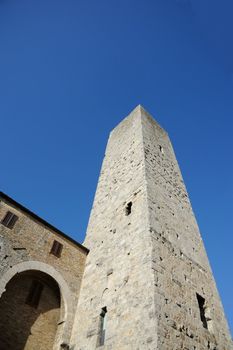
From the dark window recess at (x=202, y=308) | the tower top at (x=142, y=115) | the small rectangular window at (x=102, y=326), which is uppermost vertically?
the tower top at (x=142, y=115)

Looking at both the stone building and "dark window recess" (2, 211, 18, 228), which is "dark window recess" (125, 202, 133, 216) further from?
"dark window recess" (2, 211, 18, 228)

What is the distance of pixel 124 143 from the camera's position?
47.5 ft

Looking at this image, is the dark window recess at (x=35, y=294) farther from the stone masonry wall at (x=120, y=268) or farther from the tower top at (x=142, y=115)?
the tower top at (x=142, y=115)

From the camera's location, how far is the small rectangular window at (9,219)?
8.36 meters

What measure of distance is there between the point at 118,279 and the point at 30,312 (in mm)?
2804

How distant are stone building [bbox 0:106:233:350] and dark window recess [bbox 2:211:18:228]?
3 centimetres

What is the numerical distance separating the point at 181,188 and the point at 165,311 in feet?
24.0

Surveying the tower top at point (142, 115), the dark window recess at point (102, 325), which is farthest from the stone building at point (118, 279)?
the tower top at point (142, 115)

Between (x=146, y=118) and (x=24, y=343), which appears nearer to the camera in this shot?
(x=24, y=343)

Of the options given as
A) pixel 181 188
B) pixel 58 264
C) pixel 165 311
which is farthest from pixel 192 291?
pixel 181 188

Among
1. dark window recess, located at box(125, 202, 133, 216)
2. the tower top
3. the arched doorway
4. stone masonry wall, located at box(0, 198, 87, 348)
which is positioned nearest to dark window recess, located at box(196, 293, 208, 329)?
dark window recess, located at box(125, 202, 133, 216)

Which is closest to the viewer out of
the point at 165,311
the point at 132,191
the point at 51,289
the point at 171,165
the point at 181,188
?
the point at 165,311

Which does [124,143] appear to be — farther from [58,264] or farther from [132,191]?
[58,264]

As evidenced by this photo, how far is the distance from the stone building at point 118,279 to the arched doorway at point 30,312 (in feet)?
0.08
